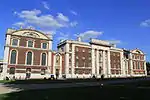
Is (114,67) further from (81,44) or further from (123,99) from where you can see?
(123,99)

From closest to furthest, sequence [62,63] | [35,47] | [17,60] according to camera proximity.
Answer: [17,60]
[35,47]
[62,63]

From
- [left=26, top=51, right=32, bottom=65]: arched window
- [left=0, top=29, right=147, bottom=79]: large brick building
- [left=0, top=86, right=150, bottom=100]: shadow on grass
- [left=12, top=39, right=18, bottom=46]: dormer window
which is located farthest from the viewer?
[left=26, top=51, right=32, bottom=65]: arched window

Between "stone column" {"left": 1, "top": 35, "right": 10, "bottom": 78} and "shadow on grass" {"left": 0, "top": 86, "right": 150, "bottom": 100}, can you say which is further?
"stone column" {"left": 1, "top": 35, "right": 10, "bottom": 78}

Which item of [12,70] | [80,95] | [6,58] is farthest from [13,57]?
[80,95]

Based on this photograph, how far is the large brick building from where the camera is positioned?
5147 cm

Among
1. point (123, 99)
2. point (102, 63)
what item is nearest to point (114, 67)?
point (102, 63)

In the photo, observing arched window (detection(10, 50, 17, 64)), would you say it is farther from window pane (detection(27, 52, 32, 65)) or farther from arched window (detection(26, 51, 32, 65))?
window pane (detection(27, 52, 32, 65))

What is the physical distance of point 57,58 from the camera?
198 ft

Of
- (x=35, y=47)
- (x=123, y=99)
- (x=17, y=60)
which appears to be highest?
(x=35, y=47)

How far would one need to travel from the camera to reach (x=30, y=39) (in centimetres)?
5469

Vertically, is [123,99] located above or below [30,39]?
below

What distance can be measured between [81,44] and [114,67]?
70.4ft

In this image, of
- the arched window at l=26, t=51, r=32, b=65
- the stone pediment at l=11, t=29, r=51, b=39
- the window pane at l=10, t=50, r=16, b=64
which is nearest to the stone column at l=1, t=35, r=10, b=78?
the window pane at l=10, t=50, r=16, b=64

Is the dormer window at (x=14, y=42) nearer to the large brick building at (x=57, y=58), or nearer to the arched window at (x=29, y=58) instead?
the large brick building at (x=57, y=58)
